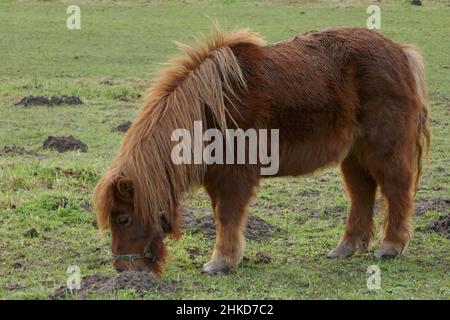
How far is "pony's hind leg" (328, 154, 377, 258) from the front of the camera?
703cm

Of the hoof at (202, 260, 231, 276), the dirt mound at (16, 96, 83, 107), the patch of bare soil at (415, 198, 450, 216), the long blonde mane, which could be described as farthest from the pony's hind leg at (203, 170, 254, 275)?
the dirt mound at (16, 96, 83, 107)

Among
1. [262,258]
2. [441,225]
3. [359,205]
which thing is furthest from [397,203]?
[262,258]

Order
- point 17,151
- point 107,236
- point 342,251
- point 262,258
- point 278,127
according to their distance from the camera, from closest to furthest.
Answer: point 278,127 → point 262,258 → point 342,251 → point 107,236 → point 17,151

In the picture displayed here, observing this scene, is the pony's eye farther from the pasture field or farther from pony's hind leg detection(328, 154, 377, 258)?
pony's hind leg detection(328, 154, 377, 258)

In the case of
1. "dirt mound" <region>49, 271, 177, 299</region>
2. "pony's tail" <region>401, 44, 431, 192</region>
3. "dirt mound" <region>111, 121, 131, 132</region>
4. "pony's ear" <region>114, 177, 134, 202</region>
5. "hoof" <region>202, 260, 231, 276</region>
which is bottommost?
"dirt mound" <region>111, 121, 131, 132</region>

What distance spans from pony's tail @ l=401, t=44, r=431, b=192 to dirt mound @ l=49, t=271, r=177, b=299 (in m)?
2.60

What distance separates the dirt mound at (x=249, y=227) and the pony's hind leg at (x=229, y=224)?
39.5 inches

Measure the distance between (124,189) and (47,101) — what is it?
27.9 ft

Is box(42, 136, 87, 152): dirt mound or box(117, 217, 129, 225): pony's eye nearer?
box(117, 217, 129, 225): pony's eye

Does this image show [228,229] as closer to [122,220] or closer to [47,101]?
[122,220]

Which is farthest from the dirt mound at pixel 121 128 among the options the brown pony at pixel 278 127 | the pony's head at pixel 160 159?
the pony's head at pixel 160 159

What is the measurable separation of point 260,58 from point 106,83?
9456mm

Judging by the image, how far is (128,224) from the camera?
572 centimetres

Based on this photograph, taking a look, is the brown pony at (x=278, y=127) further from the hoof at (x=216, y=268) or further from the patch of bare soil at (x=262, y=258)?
the patch of bare soil at (x=262, y=258)
